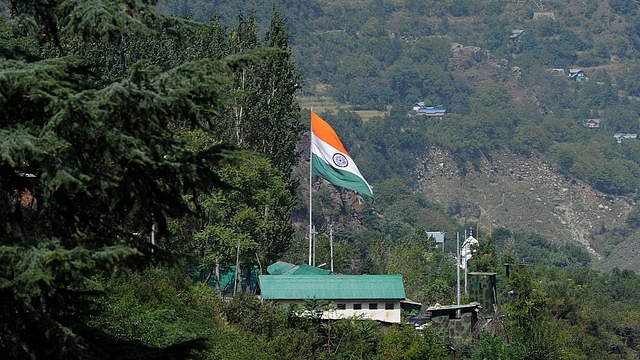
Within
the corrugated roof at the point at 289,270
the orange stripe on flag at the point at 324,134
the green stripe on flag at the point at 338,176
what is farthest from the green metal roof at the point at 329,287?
the orange stripe on flag at the point at 324,134

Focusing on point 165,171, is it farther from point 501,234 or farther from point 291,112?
point 501,234

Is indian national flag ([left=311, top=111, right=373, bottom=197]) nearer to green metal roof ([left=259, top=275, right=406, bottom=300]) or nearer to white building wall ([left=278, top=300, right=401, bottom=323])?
green metal roof ([left=259, top=275, right=406, bottom=300])

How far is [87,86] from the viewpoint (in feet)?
38.1

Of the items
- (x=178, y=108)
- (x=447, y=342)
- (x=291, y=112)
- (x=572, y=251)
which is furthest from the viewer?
(x=572, y=251)

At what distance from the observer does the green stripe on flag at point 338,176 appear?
200ft

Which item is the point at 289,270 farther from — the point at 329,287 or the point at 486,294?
→ the point at 486,294

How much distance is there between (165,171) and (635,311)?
275 feet

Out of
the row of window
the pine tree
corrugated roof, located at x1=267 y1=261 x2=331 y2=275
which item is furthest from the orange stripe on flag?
the pine tree

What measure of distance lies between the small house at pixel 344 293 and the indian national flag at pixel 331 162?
1072 cm

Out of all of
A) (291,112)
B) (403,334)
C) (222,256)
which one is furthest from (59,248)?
(291,112)

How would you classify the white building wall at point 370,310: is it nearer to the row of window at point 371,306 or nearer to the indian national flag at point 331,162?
the row of window at point 371,306

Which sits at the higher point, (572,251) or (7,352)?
(7,352)

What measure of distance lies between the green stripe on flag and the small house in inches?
412

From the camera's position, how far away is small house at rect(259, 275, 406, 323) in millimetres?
48812
